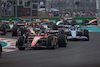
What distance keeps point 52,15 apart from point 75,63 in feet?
92.4

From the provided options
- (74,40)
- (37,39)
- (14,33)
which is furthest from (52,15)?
(37,39)

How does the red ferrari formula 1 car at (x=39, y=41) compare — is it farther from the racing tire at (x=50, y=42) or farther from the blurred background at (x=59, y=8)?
the blurred background at (x=59, y=8)

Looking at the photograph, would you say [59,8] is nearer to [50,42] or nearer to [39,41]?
[39,41]

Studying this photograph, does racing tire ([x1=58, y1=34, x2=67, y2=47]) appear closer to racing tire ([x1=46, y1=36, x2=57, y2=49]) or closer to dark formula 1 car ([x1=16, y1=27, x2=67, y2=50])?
dark formula 1 car ([x1=16, y1=27, x2=67, y2=50])

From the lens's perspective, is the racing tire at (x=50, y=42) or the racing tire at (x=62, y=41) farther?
the racing tire at (x=62, y=41)

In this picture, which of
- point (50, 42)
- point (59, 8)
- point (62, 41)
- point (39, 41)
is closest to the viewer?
point (50, 42)

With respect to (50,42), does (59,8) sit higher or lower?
higher

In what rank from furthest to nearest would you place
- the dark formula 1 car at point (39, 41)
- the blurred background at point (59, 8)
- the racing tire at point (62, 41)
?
1. the blurred background at point (59, 8)
2. the racing tire at point (62, 41)
3. the dark formula 1 car at point (39, 41)

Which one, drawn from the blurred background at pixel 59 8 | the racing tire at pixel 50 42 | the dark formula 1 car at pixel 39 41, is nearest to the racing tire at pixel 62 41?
the dark formula 1 car at pixel 39 41

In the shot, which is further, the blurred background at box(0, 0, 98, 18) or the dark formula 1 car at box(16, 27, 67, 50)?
the blurred background at box(0, 0, 98, 18)

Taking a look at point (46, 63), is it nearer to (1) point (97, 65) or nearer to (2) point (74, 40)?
(1) point (97, 65)

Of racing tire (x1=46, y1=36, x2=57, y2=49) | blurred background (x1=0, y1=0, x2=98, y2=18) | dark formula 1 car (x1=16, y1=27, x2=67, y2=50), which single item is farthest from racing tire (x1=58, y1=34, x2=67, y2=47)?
blurred background (x1=0, y1=0, x2=98, y2=18)

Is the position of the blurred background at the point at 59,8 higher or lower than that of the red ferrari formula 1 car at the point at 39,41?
higher

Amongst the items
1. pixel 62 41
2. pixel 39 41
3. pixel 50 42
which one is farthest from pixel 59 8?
pixel 50 42
